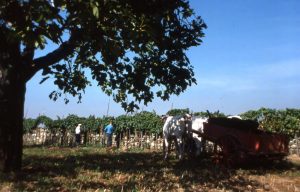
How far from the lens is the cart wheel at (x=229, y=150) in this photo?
46.9 feet

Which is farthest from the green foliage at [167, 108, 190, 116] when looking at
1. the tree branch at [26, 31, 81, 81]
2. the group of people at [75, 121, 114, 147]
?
the tree branch at [26, 31, 81, 81]

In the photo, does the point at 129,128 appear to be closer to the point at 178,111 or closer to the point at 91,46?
the point at 178,111

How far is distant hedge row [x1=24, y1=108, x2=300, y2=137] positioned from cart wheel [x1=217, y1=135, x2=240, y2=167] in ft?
8.98

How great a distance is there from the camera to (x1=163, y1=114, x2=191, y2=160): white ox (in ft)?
56.7

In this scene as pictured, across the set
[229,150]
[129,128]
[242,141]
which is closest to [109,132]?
[129,128]

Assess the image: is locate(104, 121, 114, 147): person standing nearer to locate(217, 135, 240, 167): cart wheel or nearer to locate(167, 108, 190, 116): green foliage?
locate(167, 108, 190, 116): green foliage

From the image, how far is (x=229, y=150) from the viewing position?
14.5 m

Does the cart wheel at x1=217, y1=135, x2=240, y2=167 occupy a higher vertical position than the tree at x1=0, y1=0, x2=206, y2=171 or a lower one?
lower

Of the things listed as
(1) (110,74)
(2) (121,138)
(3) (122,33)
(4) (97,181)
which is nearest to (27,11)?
(3) (122,33)

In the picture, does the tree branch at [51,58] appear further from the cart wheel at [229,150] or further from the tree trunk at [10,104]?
the cart wheel at [229,150]

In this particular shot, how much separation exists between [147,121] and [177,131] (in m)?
11.4

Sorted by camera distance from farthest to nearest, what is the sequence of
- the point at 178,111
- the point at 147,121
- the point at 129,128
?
the point at 129,128 → the point at 178,111 → the point at 147,121

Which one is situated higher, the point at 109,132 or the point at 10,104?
the point at 10,104

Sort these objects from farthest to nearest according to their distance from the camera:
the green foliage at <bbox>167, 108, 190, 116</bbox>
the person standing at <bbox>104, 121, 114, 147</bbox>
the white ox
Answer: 1. the green foliage at <bbox>167, 108, 190, 116</bbox>
2. the person standing at <bbox>104, 121, 114, 147</bbox>
3. the white ox
